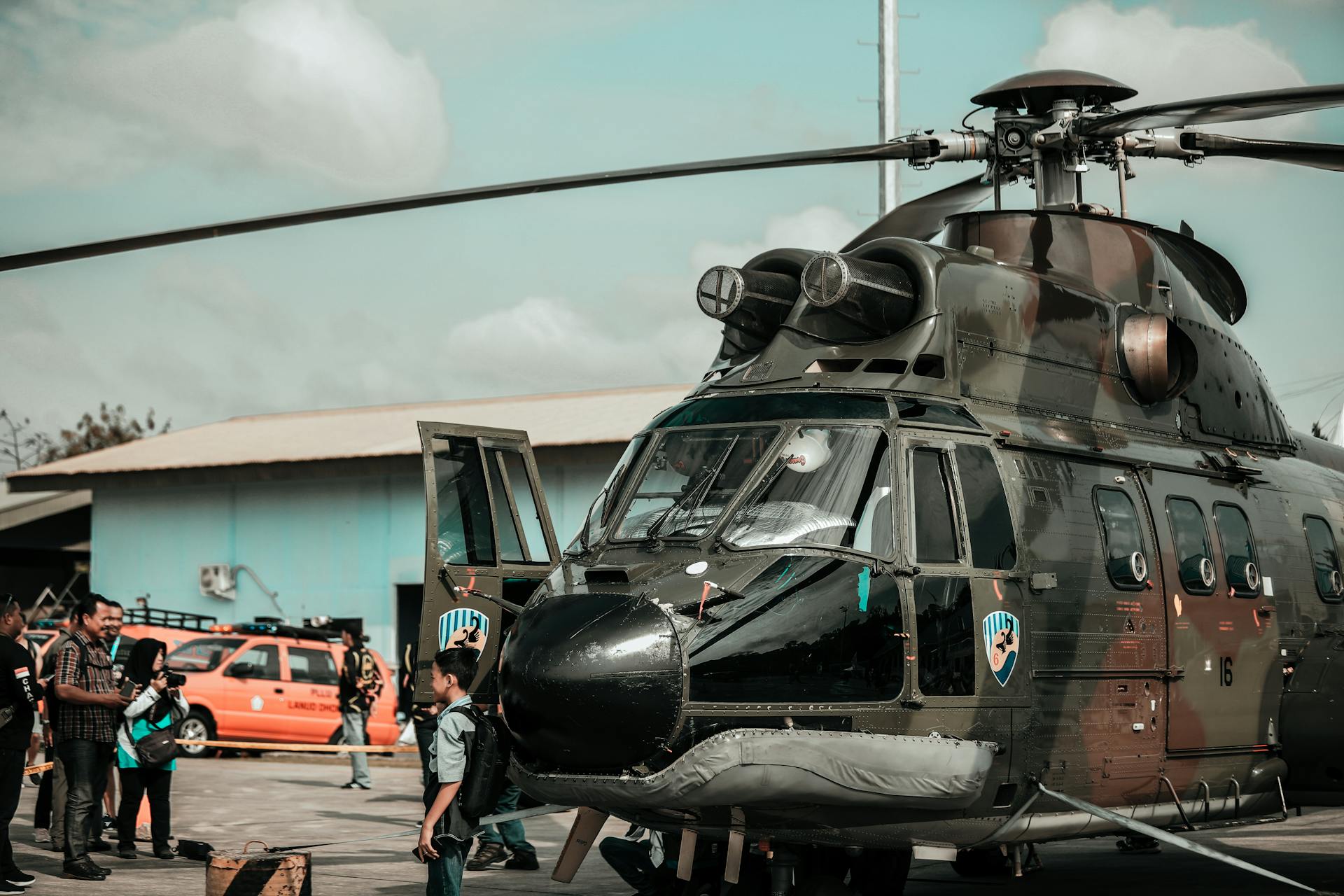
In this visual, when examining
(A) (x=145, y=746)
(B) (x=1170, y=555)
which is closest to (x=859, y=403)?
(B) (x=1170, y=555)

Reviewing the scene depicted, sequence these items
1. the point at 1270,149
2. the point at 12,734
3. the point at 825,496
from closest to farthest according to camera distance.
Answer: the point at 825,496, the point at 1270,149, the point at 12,734

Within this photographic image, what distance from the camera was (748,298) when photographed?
863 cm

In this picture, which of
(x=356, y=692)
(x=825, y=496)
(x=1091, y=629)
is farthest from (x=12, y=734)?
(x=356, y=692)

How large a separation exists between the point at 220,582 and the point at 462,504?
21660mm

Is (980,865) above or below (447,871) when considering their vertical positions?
below

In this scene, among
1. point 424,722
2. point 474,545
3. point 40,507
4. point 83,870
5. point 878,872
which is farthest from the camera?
point 40,507

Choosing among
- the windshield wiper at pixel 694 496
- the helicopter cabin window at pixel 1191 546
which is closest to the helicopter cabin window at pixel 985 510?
the windshield wiper at pixel 694 496

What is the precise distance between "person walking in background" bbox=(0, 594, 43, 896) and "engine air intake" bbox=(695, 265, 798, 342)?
519 centimetres

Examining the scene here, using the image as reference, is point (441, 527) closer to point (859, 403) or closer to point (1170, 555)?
point (859, 403)

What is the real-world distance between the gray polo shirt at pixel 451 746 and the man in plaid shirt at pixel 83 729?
447 centimetres

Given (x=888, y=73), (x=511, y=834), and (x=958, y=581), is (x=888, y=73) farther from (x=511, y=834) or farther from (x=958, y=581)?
(x=958, y=581)

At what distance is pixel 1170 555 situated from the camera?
8914 millimetres

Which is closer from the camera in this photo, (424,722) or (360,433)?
(424,722)

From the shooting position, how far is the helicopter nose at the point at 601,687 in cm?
679
